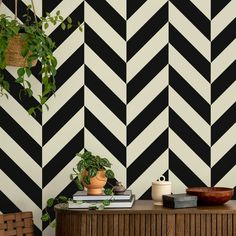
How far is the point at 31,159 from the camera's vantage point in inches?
119

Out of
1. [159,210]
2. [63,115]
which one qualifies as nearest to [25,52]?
[63,115]

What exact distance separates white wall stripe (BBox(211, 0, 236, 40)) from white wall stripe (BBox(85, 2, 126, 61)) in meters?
0.52

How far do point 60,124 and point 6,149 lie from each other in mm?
335

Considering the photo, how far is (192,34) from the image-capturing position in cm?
307

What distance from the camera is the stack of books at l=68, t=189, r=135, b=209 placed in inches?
103

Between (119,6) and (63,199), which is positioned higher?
(119,6)

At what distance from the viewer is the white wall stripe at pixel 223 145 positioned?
3031 mm

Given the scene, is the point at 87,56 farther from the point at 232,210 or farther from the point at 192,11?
the point at 232,210

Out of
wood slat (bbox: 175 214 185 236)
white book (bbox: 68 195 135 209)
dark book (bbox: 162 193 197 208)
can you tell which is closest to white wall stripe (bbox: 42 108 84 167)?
white book (bbox: 68 195 135 209)

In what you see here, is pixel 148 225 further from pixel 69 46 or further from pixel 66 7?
pixel 66 7

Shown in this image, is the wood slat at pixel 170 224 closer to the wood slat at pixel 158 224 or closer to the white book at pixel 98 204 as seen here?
the wood slat at pixel 158 224

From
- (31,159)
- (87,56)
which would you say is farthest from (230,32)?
(31,159)

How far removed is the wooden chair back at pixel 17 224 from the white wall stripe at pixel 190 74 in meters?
1.16

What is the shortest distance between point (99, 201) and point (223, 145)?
0.83 m
